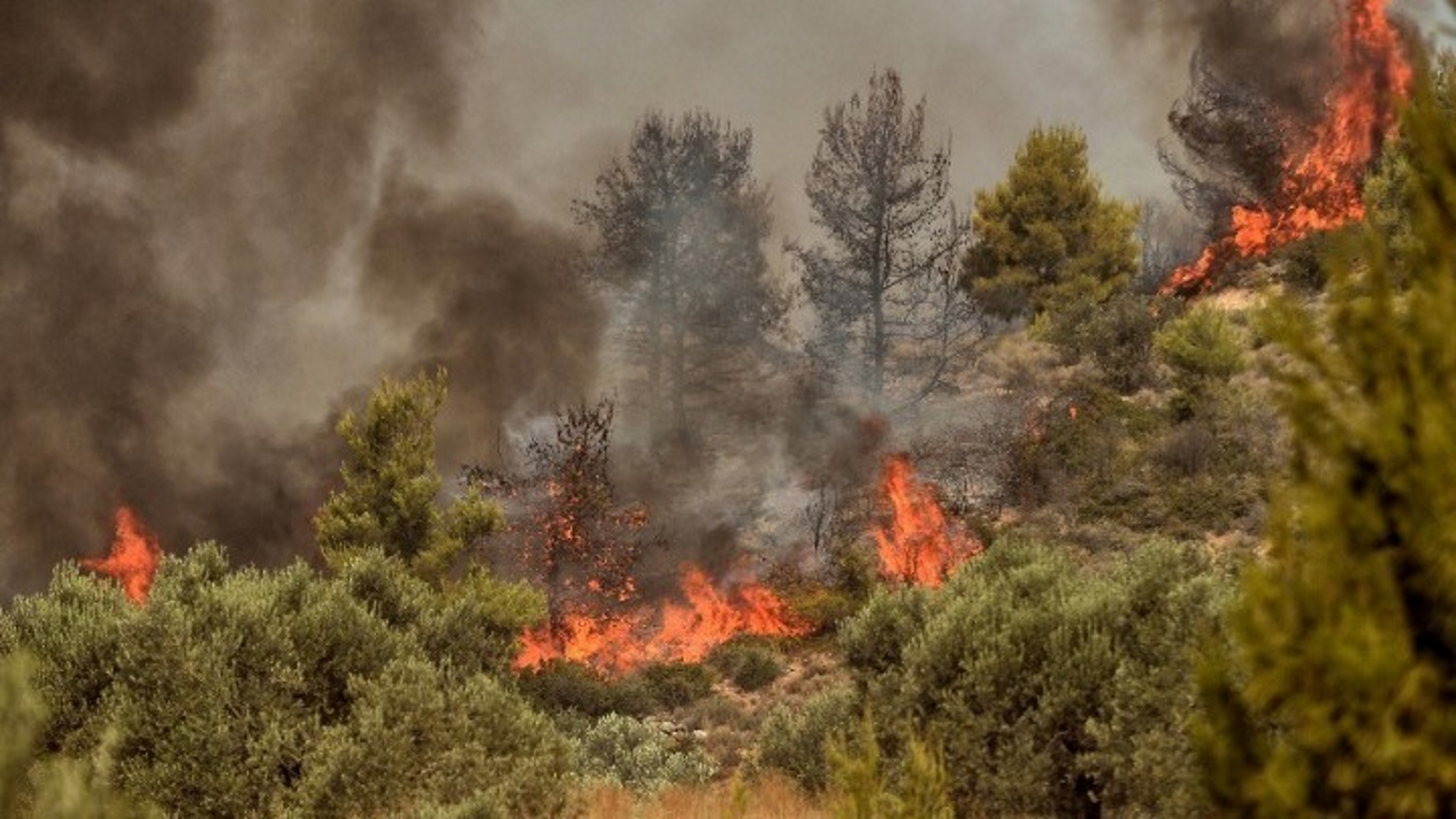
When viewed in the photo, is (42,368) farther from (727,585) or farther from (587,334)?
(727,585)

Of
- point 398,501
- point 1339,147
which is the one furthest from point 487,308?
point 1339,147

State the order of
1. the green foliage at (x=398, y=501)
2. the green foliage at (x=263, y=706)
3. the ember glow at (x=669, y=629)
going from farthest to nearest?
the ember glow at (x=669, y=629)
the green foliage at (x=398, y=501)
the green foliage at (x=263, y=706)

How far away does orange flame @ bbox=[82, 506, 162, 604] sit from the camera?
36750mm

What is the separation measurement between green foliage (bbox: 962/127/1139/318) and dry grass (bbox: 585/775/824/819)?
122 ft

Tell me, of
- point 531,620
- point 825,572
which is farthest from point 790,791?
point 825,572

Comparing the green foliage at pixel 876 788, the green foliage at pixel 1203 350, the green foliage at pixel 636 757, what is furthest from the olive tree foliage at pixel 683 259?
the green foliage at pixel 876 788

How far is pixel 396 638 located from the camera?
14555 mm

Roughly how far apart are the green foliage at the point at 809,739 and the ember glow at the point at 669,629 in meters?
11.8

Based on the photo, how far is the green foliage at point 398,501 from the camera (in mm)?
25875

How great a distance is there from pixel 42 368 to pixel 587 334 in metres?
20.5

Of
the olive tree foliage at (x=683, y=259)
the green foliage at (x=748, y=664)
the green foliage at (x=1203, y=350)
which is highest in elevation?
the olive tree foliage at (x=683, y=259)

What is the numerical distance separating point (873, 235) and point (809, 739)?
32.1m

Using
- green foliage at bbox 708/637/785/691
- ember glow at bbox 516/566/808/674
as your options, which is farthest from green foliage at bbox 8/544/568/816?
green foliage at bbox 708/637/785/691

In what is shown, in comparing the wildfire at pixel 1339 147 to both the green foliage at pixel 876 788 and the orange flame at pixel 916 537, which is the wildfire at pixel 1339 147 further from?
the green foliage at pixel 876 788
